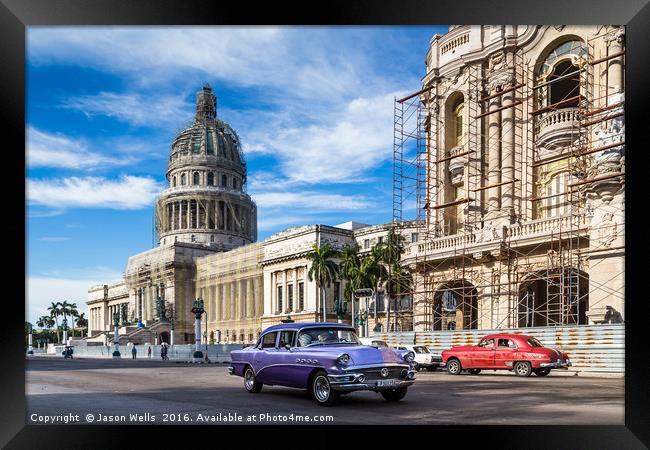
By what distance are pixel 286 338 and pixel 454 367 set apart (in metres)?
12.0

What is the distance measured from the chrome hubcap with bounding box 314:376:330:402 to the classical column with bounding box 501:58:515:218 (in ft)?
82.4

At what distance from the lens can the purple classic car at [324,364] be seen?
13.2 m

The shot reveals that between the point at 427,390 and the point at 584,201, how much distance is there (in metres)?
18.3

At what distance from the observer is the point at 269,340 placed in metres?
15.7

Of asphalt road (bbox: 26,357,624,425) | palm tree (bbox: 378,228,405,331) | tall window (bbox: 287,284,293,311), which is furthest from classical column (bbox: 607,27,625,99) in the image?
tall window (bbox: 287,284,293,311)

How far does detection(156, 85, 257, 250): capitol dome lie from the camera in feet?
354

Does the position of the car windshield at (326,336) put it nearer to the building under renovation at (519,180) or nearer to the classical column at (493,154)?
the building under renovation at (519,180)

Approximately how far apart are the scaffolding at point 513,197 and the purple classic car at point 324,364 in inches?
676

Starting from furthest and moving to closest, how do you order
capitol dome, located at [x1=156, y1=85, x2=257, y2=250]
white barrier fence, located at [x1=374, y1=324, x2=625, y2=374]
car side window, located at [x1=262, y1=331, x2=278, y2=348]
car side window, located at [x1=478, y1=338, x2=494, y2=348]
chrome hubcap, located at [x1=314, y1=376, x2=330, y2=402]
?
capitol dome, located at [x1=156, y1=85, x2=257, y2=250]
white barrier fence, located at [x1=374, y1=324, x2=625, y2=374]
car side window, located at [x1=478, y1=338, x2=494, y2=348]
car side window, located at [x1=262, y1=331, x2=278, y2=348]
chrome hubcap, located at [x1=314, y1=376, x2=330, y2=402]

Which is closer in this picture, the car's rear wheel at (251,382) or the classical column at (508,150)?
the car's rear wheel at (251,382)

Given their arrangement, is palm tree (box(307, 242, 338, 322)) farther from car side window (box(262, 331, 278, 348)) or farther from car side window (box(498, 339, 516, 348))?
car side window (box(262, 331, 278, 348))

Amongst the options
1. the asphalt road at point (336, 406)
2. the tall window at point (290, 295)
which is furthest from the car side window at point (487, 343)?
the tall window at point (290, 295)
